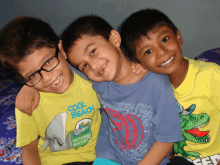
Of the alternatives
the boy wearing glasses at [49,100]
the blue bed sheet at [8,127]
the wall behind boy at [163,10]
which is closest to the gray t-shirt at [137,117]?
the boy wearing glasses at [49,100]

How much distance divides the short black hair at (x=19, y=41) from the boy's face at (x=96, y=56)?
0.17 meters

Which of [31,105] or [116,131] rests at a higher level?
[31,105]


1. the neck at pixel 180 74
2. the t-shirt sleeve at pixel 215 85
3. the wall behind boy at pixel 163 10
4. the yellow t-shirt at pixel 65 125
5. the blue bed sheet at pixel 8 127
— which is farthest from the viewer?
the wall behind boy at pixel 163 10

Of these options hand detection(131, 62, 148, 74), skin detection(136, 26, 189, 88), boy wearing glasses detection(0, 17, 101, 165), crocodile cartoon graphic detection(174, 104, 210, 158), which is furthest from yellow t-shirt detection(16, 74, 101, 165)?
crocodile cartoon graphic detection(174, 104, 210, 158)

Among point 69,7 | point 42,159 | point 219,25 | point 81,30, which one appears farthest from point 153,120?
point 69,7

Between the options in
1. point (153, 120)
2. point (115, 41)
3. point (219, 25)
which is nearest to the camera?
point (153, 120)

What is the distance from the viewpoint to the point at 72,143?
1125 mm

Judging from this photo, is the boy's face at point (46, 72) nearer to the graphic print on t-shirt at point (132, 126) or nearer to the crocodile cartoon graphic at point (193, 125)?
the graphic print on t-shirt at point (132, 126)

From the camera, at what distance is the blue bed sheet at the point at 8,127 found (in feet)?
4.05

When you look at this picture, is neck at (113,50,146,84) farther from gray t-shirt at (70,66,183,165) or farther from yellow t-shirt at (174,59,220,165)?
yellow t-shirt at (174,59,220,165)

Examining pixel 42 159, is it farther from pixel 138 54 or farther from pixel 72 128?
pixel 138 54

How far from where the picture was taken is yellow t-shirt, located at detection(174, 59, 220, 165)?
86 cm

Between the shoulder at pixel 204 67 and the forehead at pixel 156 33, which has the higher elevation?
the forehead at pixel 156 33

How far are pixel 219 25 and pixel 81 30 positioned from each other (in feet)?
6.90
